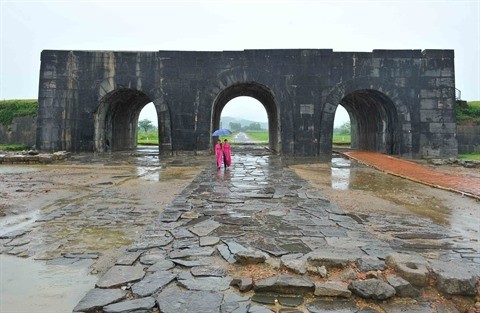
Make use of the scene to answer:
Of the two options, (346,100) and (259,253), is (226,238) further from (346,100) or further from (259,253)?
(346,100)

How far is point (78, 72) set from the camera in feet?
61.7

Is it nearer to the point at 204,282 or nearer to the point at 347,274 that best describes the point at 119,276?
the point at 204,282

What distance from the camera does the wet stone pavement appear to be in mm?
3223

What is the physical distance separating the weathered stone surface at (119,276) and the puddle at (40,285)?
15 cm

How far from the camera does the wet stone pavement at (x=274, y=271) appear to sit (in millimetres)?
3223

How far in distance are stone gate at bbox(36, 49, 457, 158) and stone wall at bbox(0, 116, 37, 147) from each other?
23.5 feet

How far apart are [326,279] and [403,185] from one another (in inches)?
287

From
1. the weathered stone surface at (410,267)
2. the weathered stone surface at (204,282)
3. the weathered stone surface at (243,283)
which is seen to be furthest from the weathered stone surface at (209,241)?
the weathered stone surface at (410,267)

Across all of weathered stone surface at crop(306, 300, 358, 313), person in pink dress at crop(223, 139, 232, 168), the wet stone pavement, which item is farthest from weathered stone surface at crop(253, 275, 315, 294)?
person in pink dress at crop(223, 139, 232, 168)

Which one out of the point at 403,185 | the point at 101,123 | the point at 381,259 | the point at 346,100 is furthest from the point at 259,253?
the point at 346,100

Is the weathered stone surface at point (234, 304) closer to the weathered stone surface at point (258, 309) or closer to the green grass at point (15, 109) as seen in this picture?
the weathered stone surface at point (258, 309)

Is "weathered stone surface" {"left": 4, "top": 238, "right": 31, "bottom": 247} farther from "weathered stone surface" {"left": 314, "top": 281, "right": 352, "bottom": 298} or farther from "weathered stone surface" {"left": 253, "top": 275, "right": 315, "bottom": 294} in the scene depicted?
"weathered stone surface" {"left": 314, "top": 281, "right": 352, "bottom": 298}

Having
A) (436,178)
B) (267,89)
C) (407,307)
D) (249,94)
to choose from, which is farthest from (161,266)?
(249,94)

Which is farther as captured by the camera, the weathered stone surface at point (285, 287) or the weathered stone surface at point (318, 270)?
the weathered stone surface at point (318, 270)
